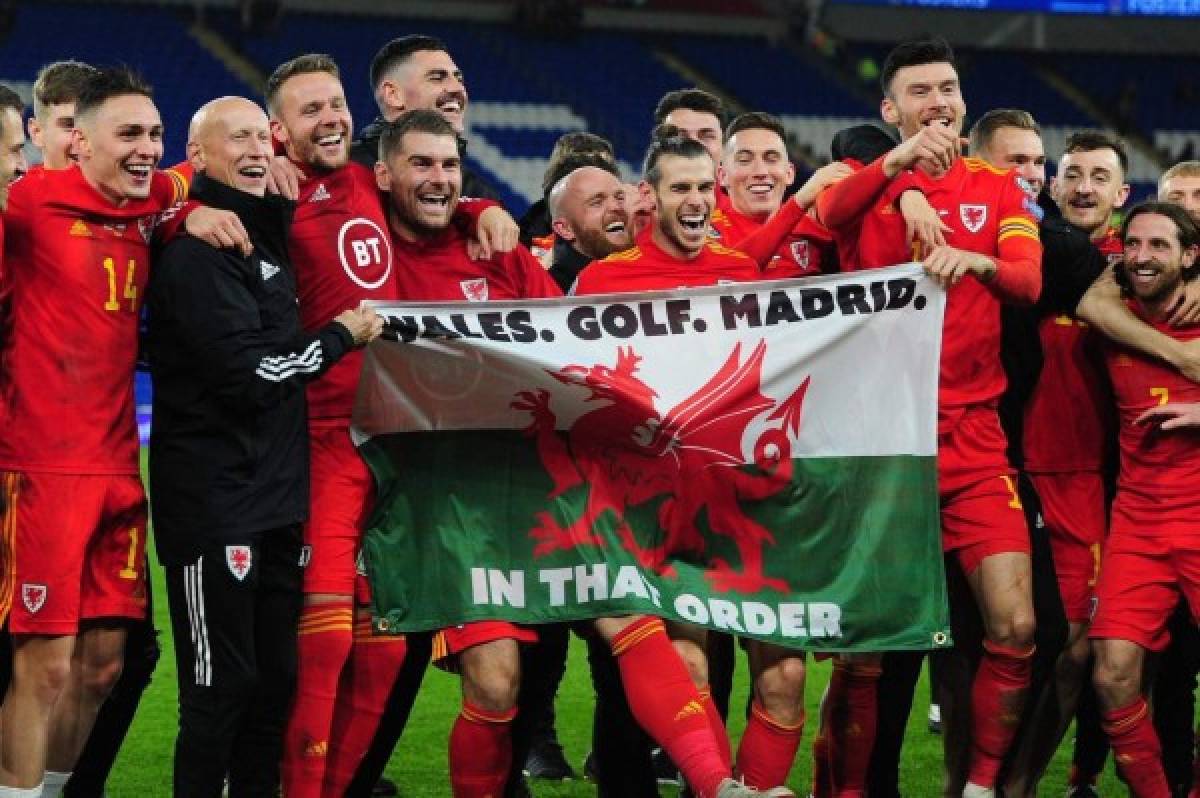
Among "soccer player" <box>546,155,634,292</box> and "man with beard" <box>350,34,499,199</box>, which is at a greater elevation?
"man with beard" <box>350,34,499,199</box>

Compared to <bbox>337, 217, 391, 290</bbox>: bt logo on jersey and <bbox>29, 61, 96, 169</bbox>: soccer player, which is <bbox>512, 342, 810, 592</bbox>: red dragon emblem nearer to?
<bbox>337, 217, 391, 290</bbox>: bt logo on jersey

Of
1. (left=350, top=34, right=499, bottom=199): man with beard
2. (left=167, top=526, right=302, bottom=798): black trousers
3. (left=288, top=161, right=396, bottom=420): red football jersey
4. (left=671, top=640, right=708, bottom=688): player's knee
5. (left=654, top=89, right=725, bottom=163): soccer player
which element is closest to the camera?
(left=167, top=526, right=302, bottom=798): black trousers

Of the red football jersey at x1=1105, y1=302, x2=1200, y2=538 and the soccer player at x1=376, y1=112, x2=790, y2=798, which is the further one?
the red football jersey at x1=1105, y1=302, x2=1200, y2=538

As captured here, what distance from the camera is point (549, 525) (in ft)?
19.1

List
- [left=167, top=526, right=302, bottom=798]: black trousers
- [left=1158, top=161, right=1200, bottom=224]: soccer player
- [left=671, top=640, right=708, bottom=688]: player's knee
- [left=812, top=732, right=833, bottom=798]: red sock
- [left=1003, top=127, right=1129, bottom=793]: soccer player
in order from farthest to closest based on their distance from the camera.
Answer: [left=1158, top=161, right=1200, bottom=224]: soccer player < [left=1003, top=127, right=1129, bottom=793]: soccer player < [left=812, top=732, right=833, bottom=798]: red sock < [left=671, top=640, right=708, bottom=688]: player's knee < [left=167, top=526, right=302, bottom=798]: black trousers

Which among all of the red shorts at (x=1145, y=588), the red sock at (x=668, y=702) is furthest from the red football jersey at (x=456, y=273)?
the red shorts at (x=1145, y=588)

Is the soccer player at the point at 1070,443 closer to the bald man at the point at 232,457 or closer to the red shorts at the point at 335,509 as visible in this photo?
the red shorts at the point at 335,509

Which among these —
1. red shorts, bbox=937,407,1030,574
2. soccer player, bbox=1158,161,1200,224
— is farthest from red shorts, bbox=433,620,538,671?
soccer player, bbox=1158,161,1200,224

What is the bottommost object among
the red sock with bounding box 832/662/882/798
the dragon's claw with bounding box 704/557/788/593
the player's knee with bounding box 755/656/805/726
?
the red sock with bounding box 832/662/882/798

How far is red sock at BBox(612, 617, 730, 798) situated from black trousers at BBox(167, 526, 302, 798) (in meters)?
0.98

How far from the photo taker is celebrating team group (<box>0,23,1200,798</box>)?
5.34m

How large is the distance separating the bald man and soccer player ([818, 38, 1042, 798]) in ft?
Result: 5.70

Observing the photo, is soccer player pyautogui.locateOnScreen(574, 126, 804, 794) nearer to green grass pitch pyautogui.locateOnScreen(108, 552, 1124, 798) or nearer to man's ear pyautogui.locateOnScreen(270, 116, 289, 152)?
man's ear pyautogui.locateOnScreen(270, 116, 289, 152)

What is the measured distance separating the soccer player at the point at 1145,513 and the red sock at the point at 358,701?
2.24m
